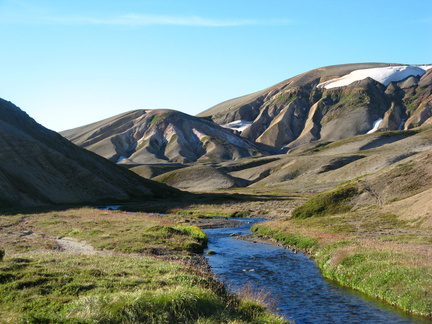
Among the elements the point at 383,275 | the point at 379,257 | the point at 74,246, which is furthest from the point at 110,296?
the point at 74,246

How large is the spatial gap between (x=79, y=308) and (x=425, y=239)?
33263 millimetres

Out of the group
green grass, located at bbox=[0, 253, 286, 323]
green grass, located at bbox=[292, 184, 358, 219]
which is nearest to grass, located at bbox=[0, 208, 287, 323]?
green grass, located at bbox=[0, 253, 286, 323]

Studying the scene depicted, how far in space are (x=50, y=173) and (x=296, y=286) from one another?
104 metres

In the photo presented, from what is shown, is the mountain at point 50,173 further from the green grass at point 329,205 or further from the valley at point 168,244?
the green grass at point 329,205

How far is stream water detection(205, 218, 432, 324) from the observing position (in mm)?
20672

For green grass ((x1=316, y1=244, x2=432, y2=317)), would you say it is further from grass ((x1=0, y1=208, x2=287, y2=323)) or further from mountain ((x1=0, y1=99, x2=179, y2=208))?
mountain ((x1=0, y1=99, x2=179, y2=208))

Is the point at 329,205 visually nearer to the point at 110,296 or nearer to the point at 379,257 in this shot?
the point at 379,257

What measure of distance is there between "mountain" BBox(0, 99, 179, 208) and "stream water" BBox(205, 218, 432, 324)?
71.7 metres

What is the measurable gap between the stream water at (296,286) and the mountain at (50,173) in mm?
71663

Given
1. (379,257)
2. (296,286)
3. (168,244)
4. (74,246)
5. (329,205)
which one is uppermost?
(74,246)

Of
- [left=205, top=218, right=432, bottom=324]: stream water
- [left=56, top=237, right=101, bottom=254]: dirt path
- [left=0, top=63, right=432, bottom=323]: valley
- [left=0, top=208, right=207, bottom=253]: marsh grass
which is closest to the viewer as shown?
[left=0, top=63, right=432, bottom=323]: valley

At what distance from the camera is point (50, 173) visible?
117 m

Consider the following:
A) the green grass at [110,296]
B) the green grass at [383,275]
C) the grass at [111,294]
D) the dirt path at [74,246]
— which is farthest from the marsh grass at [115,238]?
the green grass at [383,275]

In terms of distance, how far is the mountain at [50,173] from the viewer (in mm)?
101625
